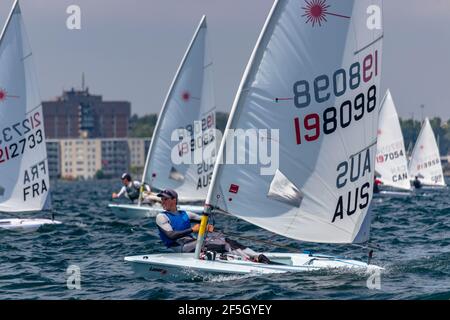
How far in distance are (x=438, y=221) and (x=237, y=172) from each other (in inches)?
510

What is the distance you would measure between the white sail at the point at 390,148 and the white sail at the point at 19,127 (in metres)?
24.8

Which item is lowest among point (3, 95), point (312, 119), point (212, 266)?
point (212, 266)

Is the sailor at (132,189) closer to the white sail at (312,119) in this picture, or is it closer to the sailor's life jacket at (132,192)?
the sailor's life jacket at (132,192)

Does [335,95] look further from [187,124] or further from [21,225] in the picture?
[187,124]

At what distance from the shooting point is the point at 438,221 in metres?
26.2

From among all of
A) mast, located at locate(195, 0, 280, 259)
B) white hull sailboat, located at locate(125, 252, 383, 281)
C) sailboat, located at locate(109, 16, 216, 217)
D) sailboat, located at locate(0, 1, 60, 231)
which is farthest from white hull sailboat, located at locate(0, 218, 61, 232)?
mast, located at locate(195, 0, 280, 259)

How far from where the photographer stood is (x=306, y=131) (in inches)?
570

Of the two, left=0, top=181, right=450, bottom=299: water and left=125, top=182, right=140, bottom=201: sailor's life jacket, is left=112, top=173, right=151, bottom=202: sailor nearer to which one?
left=125, top=182, right=140, bottom=201: sailor's life jacket

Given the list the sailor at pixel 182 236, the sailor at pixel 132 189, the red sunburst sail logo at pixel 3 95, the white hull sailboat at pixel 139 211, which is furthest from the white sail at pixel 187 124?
the sailor at pixel 182 236

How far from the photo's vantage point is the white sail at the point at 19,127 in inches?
944

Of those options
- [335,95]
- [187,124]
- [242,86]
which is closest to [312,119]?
[335,95]

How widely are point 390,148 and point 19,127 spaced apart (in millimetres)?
26622
